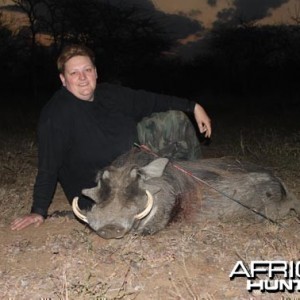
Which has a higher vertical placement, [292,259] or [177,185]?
[177,185]

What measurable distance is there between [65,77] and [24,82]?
1892 centimetres

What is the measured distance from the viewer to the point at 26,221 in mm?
2908

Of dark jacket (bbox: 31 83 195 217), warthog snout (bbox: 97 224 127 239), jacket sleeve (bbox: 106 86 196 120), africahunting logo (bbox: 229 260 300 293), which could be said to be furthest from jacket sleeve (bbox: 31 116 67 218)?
africahunting logo (bbox: 229 260 300 293)

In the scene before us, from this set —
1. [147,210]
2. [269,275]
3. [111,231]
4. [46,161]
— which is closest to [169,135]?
[46,161]

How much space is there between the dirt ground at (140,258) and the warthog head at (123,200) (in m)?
0.13

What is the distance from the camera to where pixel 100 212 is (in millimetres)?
2447

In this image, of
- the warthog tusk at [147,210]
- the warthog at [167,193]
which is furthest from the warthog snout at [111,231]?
the warthog tusk at [147,210]

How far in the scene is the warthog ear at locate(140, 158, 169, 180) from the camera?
2754mm

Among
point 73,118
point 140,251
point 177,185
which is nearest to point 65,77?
point 73,118

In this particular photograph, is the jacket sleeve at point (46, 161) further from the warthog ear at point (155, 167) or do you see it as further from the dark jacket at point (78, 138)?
the warthog ear at point (155, 167)

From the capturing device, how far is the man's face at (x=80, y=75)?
3.03 m

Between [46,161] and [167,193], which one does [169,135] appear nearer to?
[167,193]

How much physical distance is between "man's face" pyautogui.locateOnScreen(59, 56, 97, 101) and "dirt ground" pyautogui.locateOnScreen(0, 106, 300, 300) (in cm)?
77

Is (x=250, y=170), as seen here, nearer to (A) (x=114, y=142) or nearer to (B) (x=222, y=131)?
(A) (x=114, y=142)
